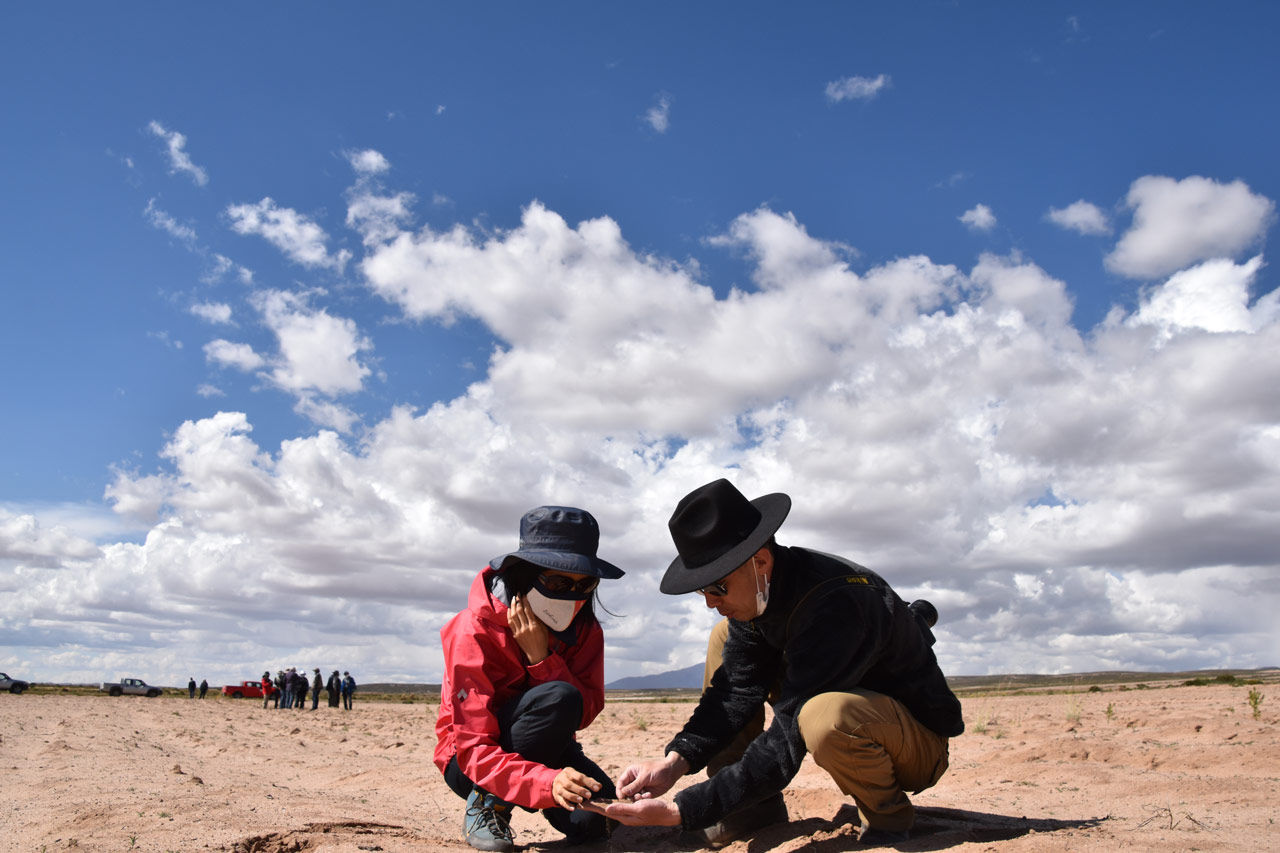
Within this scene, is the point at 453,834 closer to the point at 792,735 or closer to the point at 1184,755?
the point at 792,735

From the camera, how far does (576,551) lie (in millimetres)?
3383

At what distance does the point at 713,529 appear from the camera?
2.92 m

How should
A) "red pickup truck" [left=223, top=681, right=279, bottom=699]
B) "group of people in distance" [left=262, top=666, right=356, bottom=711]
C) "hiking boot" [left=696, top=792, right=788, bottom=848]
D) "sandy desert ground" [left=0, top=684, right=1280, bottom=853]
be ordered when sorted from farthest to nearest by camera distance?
"red pickup truck" [left=223, top=681, right=279, bottom=699]
"group of people in distance" [left=262, top=666, right=356, bottom=711]
"hiking boot" [left=696, top=792, right=788, bottom=848]
"sandy desert ground" [left=0, top=684, right=1280, bottom=853]

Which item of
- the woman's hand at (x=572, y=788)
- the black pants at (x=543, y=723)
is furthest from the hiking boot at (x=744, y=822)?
the woman's hand at (x=572, y=788)

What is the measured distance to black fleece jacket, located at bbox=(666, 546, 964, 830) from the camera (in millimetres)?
2807

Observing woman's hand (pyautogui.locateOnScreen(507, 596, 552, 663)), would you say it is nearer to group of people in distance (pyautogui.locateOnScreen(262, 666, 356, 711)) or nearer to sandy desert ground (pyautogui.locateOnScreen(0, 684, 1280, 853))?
sandy desert ground (pyautogui.locateOnScreen(0, 684, 1280, 853))

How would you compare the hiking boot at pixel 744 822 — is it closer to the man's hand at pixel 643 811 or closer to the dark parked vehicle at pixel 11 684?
the man's hand at pixel 643 811

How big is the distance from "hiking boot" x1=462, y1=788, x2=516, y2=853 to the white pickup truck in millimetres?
56168

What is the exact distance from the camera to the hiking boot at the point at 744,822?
334cm

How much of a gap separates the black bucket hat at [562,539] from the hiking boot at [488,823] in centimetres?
99

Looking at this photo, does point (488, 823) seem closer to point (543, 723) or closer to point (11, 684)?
point (543, 723)

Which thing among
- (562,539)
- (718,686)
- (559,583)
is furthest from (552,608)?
(718,686)

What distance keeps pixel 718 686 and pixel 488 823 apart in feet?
3.52

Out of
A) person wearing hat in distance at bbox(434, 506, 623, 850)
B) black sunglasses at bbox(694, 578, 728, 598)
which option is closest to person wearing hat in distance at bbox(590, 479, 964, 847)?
black sunglasses at bbox(694, 578, 728, 598)
